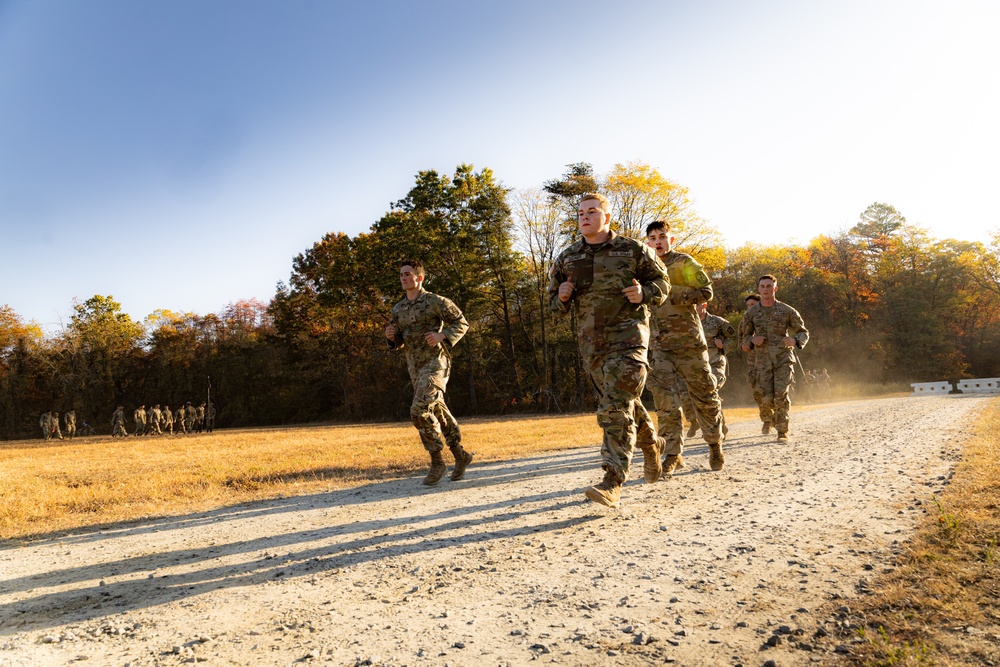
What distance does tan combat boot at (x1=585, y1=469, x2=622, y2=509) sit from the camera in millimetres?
4363

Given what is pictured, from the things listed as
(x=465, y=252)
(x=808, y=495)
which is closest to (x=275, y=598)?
(x=808, y=495)

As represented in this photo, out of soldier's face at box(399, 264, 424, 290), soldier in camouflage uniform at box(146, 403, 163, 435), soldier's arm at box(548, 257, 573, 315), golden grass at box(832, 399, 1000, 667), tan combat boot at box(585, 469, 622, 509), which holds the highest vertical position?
soldier's face at box(399, 264, 424, 290)

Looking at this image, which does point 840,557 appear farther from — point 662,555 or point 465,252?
point 465,252

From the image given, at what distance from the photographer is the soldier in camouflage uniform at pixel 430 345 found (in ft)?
22.5

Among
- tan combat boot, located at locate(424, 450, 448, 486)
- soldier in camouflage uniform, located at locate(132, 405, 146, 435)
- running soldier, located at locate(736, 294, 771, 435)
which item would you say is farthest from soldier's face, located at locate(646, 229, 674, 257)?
soldier in camouflage uniform, located at locate(132, 405, 146, 435)

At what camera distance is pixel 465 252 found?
35.3m

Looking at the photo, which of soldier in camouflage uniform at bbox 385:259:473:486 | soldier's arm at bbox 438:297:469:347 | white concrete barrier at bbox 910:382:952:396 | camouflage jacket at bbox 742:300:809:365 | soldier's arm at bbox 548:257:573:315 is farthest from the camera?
white concrete barrier at bbox 910:382:952:396

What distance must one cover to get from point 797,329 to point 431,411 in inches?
267

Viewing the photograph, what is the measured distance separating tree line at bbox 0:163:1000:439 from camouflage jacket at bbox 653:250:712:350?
27093 mm

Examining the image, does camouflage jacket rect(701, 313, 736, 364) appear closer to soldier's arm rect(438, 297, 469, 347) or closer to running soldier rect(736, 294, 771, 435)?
running soldier rect(736, 294, 771, 435)

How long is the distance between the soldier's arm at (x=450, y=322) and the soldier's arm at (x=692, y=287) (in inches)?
Answer: 104

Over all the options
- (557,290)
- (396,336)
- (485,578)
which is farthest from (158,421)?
(485,578)

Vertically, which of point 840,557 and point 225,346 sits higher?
point 225,346

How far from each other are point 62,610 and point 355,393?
41.0 m
